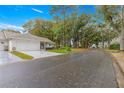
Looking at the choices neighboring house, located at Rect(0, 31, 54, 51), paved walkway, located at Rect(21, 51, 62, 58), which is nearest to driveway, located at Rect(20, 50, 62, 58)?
paved walkway, located at Rect(21, 51, 62, 58)

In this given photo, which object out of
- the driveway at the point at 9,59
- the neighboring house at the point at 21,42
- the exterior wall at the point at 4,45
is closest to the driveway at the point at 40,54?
the neighboring house at the point at 21,42

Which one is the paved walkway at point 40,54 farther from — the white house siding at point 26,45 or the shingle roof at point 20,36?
the shingle roof at point 20,36

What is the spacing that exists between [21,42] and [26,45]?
12cm

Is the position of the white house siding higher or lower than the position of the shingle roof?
lower

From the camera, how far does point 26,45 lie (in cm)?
377

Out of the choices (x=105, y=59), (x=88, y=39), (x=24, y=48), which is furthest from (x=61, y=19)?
(x=105, y=59)

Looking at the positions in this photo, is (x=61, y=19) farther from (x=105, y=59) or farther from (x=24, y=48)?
(x=105, y=59)

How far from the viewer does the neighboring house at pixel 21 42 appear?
11.4 ft

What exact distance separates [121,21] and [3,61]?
9.47 feet

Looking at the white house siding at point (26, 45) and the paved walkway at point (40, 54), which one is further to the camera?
the paved walkway at point (40, 54)

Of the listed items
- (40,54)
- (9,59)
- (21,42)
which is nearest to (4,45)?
(21,42)

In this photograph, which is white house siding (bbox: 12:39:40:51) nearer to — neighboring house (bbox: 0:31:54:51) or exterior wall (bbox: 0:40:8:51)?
neighboring house (bbox: 0:31:54:51)

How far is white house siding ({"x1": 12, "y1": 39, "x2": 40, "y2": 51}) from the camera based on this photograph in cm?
371
